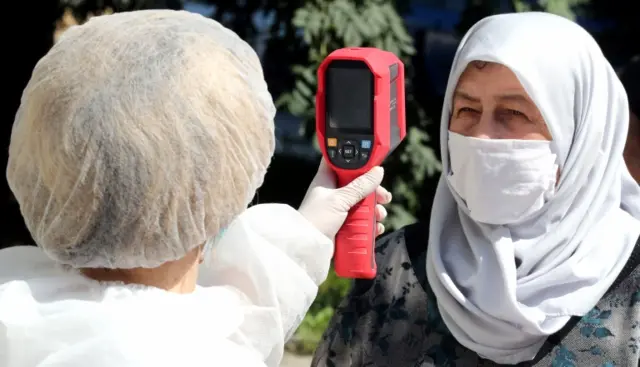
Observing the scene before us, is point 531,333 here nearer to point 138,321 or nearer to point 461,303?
point 461,303

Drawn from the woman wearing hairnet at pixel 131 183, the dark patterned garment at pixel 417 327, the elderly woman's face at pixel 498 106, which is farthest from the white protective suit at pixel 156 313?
the elderly woman's face at pixel 498 106

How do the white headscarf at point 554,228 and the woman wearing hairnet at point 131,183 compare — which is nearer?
the woman wearing hairnet at point 131,183

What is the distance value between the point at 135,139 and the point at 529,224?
1187mm

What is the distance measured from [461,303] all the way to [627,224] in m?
0.45

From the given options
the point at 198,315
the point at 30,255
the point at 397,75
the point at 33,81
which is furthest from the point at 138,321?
the point at 397,75

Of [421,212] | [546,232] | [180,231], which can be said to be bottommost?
[421,212]

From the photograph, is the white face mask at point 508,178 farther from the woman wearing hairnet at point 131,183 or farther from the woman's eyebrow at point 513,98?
the woman wearing hairnet at point 131,183

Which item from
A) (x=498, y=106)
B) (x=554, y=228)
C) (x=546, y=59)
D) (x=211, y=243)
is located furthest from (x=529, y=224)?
(x=211, y=243)

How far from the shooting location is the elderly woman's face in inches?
88.8

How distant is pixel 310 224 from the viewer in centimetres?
192

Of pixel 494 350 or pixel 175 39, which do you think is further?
pixel 494 350

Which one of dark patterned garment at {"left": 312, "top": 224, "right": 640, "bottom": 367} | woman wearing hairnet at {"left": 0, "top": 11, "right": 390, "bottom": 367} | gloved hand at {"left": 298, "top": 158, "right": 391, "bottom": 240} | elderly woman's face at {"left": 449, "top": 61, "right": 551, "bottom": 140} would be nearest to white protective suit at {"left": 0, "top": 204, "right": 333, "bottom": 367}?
woman wearing hairnet at {"left": 0, "top": 11, "right": 390, "bottom": 367}

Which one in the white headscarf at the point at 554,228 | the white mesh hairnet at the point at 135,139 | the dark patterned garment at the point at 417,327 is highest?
the white mesh hairnet at the point at 135,139

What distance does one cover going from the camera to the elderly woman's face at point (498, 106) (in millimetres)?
2256
